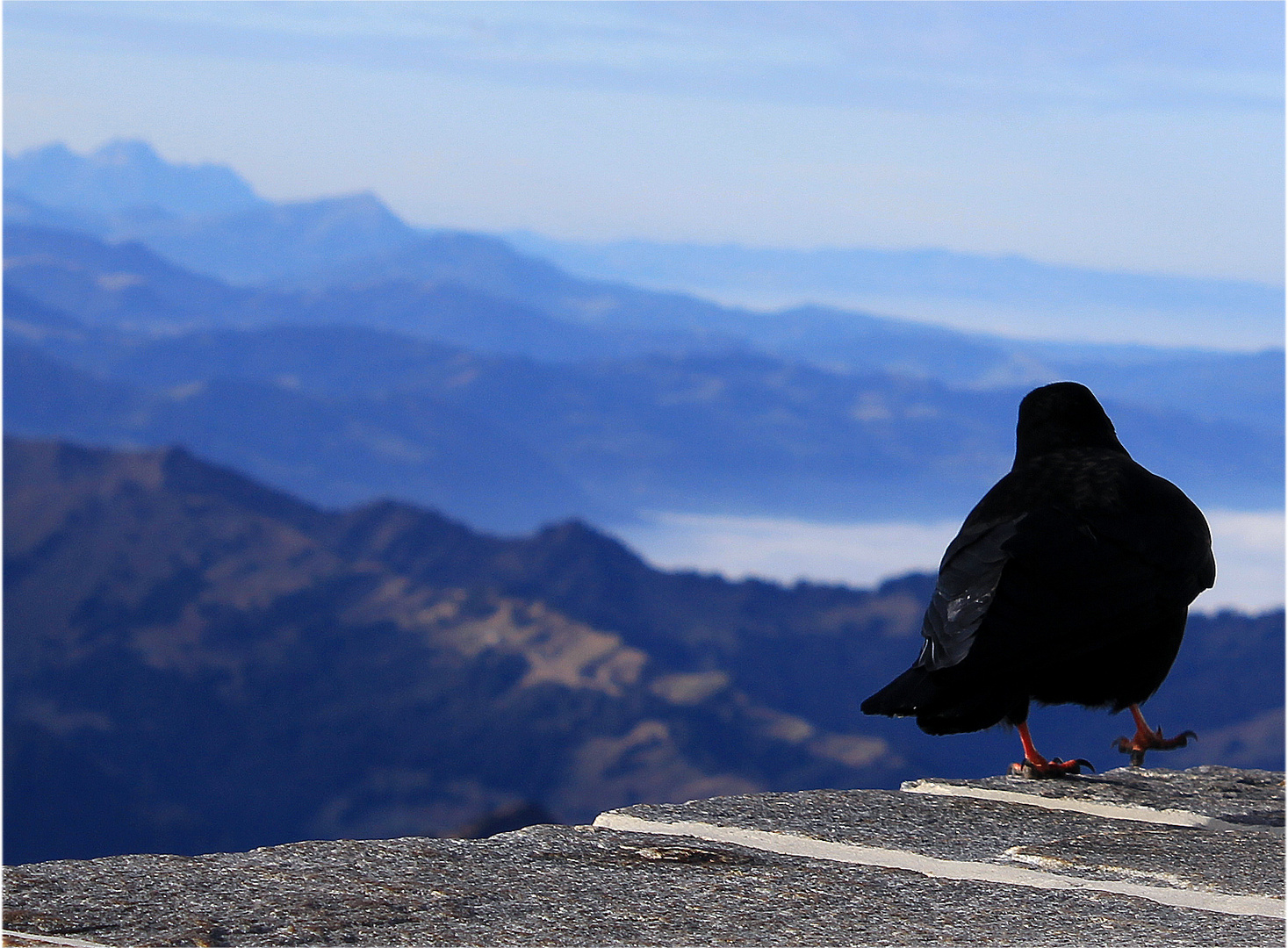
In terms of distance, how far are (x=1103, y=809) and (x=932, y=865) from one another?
1086 mm

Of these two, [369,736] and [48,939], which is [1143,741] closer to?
[48,939]

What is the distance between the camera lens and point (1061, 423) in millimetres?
5512

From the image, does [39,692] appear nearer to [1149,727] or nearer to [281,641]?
[281,641]

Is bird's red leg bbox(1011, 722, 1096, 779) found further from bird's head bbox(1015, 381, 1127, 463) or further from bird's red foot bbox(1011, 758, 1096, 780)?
bird's head bbox(1015, 381, 1127, 463)

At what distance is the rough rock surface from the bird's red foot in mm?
614

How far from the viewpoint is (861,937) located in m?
2.89

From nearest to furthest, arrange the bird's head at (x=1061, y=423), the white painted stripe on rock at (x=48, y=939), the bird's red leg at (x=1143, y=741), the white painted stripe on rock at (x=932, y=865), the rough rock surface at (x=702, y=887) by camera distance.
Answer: the white painted stripe on rock at (x=48, y=939)
the rough rock surface at (x=702, y=887)
the white painted stripe on rock at (x=932, y=865)
the bird's red leg at (x=1143, y=741)
the bird's head at (x=1061, y=423)

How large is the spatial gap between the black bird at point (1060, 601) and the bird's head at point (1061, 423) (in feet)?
0.66

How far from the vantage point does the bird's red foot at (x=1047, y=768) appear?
4.87m

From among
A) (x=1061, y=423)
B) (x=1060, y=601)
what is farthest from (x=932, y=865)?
(x=1061, y=423)

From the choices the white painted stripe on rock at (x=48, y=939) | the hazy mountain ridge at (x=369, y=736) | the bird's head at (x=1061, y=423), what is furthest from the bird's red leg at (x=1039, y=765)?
the hazy mountain ridge at (x=369, y=736)

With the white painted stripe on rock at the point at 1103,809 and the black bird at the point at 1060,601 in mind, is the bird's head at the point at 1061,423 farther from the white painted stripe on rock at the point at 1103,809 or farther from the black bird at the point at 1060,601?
the white painted stripe on rock at the point at 1103,809

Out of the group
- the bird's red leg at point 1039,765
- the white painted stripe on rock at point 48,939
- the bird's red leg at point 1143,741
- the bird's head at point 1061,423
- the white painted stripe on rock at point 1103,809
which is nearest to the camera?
the white painted stripe on rock at point 48,939

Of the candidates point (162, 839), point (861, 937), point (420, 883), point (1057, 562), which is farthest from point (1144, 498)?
point (162, 839)
